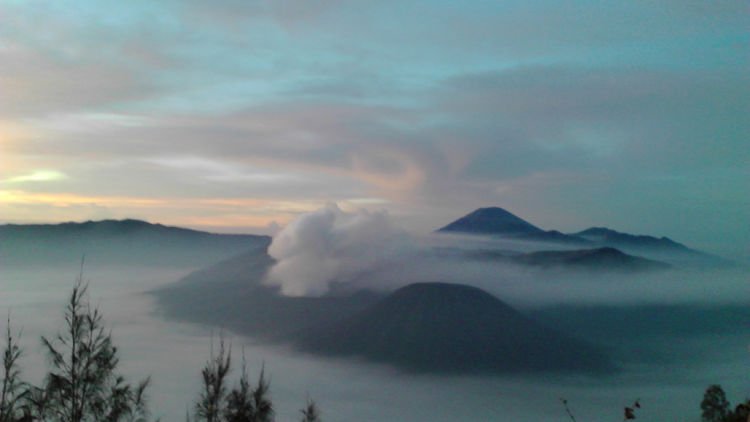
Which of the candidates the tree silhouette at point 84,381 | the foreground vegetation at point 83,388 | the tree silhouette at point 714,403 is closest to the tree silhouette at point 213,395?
the foreground vegetation at point 83,388

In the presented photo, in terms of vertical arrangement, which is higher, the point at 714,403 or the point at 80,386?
the point at 80,386

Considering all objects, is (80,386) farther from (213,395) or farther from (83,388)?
(213,395)

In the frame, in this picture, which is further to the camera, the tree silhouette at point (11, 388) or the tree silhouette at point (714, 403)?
the tree silhouette at point (714, 403)

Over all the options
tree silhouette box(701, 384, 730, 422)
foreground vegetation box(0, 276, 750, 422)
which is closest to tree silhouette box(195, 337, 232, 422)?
foreground vegetation box(0, 276, 750, 422)

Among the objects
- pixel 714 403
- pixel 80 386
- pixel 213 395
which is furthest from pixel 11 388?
pixel 714 403

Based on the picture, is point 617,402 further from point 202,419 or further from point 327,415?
point 202,419

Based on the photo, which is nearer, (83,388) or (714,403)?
(83,388)

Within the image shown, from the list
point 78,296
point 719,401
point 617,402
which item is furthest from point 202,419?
point 617,402

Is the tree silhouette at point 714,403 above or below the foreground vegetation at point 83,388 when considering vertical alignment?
below

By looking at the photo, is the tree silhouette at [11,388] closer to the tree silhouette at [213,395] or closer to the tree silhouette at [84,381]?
the tree silhouette at [84,381]

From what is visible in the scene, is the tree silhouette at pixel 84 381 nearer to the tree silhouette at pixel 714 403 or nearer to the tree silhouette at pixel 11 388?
the tree silhouette at pixel 11 388

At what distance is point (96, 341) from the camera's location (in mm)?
18516

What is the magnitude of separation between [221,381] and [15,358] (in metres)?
5.72

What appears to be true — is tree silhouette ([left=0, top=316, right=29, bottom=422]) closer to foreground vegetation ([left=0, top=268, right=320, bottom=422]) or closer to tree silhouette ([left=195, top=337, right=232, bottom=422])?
foreground vegetation ([left=0, top=268, right=320, bottom=422])
